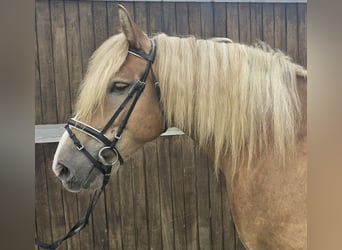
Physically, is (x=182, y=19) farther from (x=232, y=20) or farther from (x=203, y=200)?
(x=203, y=200)

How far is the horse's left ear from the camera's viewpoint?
4.12 feet

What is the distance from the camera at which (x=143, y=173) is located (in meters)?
1.32

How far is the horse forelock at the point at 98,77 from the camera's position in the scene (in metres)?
1.25

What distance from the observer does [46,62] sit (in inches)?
49.0

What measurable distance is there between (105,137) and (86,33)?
327mm

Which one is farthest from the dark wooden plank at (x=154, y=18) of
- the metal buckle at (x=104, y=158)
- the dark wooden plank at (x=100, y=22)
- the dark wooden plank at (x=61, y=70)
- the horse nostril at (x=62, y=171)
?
the horse nostril at (x=62, y=171)

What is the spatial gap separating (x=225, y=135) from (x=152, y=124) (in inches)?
9.9

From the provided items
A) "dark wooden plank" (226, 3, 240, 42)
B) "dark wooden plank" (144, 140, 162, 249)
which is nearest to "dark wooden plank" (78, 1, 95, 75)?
"dark wooden plank" (144, 140, 162, 249)

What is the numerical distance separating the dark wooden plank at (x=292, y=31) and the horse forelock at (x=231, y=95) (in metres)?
0.03

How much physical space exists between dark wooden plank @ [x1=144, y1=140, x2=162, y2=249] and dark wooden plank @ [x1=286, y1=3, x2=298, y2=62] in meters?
0.56

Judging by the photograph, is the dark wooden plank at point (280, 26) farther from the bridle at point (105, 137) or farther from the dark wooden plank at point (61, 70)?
the dark wooden plank at point (61, 70)

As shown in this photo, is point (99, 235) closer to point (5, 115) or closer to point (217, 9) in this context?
point (5, 115)

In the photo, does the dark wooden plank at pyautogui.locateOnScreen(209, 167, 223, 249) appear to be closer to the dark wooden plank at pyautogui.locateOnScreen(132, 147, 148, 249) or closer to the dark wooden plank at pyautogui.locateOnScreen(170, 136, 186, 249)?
the dark wooden plank at pyautogui.locateOnScreen(170, 136, 186, 249)

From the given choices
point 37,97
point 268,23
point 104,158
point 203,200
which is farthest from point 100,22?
point 203,200
